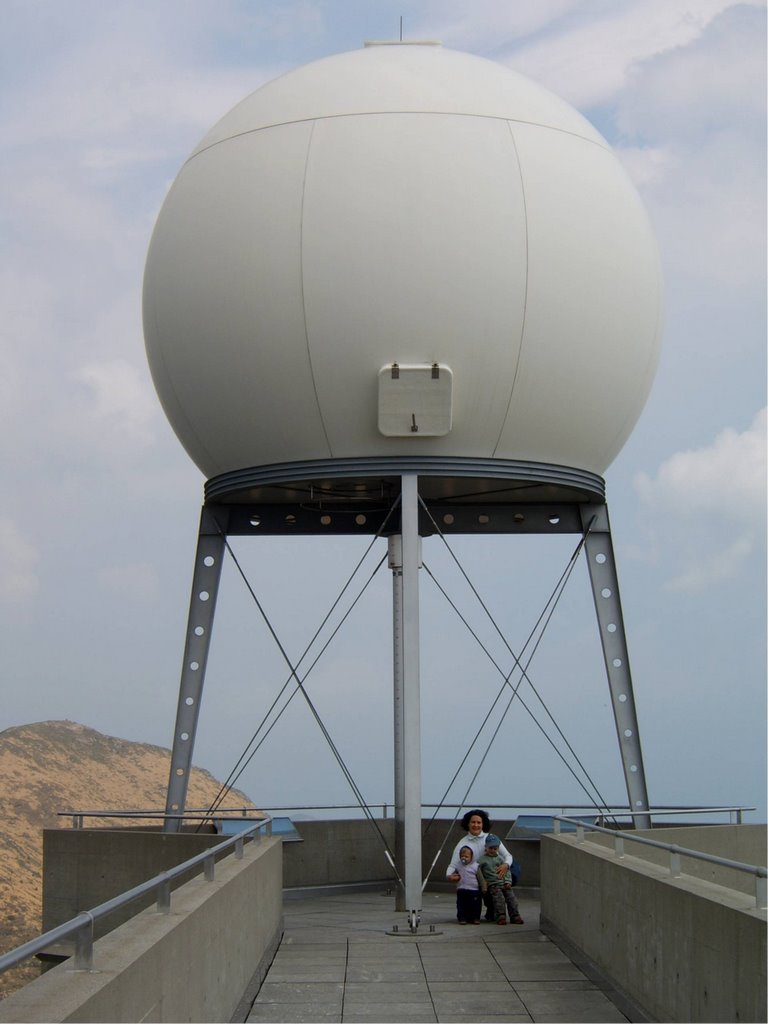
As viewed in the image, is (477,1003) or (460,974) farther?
(460,974)

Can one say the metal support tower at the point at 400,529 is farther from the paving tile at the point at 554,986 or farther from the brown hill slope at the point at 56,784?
the brown hill slope at the point at 56,784

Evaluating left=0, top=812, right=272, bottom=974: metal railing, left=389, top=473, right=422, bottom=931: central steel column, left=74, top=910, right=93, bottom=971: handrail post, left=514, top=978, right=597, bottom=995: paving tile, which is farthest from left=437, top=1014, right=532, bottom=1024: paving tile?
left=74, top=910, right=93, bottom=971: handrail post

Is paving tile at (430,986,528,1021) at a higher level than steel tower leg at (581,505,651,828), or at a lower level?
lower

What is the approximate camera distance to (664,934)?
32.8 feet

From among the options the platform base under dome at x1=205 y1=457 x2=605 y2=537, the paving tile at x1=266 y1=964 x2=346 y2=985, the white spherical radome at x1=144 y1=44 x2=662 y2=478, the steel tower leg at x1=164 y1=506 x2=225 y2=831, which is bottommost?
the paving tile at x1=266 y1=964 x2=346 y2=985

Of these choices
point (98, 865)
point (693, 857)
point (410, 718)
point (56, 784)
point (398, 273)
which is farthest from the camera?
point (56, 784)

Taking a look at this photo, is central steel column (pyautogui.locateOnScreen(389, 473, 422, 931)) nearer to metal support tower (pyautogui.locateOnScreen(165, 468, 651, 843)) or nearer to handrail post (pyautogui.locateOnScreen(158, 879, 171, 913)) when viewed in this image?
metal support tower (pyautogui.locateOnScreen(165, 468, 651, 843))

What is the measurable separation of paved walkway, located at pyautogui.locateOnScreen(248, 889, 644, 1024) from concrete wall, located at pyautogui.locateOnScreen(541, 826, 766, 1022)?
1.34 feet

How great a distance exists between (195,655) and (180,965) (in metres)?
10.7

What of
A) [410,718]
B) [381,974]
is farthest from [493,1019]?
[410,718]

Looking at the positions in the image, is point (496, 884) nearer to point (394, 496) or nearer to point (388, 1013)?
point (394, 496)

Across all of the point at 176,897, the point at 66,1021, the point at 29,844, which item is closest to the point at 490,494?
the point at 176,897

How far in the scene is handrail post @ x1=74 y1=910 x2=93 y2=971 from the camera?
21.6ft

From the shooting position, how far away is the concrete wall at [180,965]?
245 inches
